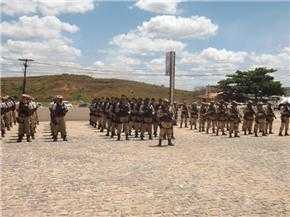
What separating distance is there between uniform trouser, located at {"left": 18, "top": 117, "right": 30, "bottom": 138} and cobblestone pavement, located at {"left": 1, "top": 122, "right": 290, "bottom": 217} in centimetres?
111

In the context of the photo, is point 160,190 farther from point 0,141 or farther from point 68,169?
point 0,141

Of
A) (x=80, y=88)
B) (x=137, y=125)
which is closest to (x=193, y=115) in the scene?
(x=137, y=125)

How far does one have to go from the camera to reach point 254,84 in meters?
82.5

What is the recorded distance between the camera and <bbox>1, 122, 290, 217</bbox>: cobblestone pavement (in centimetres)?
969

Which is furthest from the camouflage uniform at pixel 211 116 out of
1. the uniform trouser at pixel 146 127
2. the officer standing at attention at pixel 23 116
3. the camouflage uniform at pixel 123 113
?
the officer standing at attention at pixel 23 116

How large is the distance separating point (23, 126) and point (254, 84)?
2517 inches

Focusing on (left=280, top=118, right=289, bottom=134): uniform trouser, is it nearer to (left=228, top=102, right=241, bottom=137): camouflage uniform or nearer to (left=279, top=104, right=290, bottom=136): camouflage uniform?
(left=279, top=104, right=290, bottom=136): camouflage uniform

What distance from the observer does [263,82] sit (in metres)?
82.9

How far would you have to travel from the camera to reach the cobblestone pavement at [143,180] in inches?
381

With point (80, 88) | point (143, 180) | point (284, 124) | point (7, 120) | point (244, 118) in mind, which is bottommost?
point (143, 180)

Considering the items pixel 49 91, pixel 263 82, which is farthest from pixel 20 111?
pixel 49 91

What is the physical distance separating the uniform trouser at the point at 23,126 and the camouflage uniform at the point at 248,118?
10774mm

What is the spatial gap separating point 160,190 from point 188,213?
202 centimetres

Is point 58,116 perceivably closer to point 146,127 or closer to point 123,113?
point 123,113
